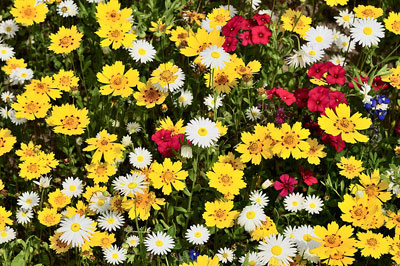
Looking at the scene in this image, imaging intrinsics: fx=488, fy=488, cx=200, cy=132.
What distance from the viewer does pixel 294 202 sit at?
108 inches

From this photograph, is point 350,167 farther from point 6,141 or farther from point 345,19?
point 6,141

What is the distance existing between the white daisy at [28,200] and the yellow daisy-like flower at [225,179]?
100 cm

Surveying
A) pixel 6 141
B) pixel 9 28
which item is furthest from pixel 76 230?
pixel 9 28

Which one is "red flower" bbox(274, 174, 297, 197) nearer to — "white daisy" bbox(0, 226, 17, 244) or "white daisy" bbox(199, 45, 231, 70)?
"white daisy" bbox(199, 45, 231, 70)

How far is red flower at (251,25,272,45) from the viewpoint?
3008mm

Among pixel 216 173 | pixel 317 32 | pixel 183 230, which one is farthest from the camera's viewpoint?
pixel 317 32

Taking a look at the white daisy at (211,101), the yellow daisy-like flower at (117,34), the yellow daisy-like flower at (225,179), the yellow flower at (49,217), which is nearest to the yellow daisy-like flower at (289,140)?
the yellow daisy-like flower at (225,179)

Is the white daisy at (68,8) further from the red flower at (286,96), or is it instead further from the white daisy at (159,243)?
the white daisy at (159,243)

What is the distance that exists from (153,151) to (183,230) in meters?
0.55

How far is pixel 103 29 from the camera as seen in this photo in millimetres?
3057

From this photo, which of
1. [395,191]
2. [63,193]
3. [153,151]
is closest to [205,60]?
[153,151]

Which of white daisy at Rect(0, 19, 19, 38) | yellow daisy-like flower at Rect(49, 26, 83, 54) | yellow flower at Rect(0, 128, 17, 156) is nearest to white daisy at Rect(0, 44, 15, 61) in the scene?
white daisy at Rect(0, 19, 19, 38)

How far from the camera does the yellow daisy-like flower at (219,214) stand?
254 centimetres

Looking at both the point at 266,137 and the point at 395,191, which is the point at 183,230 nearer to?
the point at 266,137
